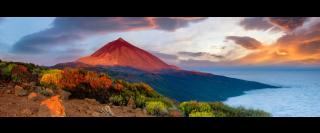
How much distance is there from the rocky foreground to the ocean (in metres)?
1.30

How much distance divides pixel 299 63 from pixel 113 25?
226cm

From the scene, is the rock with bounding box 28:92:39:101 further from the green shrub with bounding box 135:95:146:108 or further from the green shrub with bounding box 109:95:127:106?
the green shrub with bounding box 135:95:146:108

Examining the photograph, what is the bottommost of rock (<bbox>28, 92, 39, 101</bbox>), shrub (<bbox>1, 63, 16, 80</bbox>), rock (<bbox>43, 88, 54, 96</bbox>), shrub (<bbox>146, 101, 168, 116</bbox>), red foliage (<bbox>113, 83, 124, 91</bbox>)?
shrub (<bbox>146, 101, 168, 116</bbox>)

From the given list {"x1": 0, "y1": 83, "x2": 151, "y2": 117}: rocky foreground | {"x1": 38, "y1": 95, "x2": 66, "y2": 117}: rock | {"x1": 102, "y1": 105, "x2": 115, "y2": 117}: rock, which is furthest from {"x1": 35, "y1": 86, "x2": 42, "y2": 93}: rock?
{"x1": 102, "y1": 105, "x2": 115, "y2": 117}: rock

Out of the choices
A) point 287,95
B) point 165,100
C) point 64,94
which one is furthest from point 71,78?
point 287,95

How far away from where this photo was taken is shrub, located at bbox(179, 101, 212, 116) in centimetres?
625

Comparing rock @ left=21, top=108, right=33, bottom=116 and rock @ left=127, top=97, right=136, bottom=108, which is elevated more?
rock @ left=127, top=97, right=136, bottom=108

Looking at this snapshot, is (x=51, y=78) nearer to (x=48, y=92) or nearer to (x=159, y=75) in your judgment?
(x=48, y=92)

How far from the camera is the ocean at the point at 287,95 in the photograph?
6.24m

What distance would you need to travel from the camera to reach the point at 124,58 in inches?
251

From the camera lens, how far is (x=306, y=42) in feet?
20.6

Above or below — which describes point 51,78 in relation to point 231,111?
above

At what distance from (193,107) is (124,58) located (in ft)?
3.33
